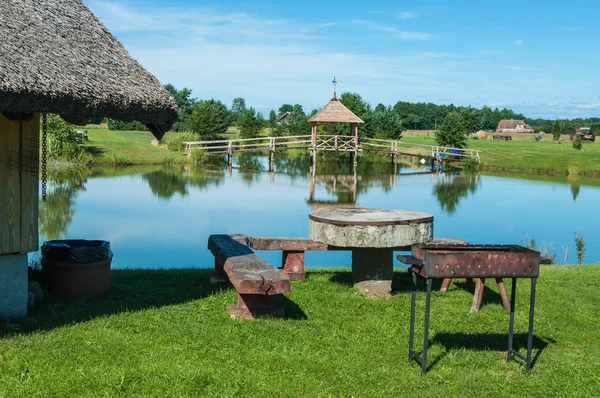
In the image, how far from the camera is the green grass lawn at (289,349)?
4.94 metres

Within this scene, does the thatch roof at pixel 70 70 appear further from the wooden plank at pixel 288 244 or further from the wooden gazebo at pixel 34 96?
the wooden plank at pixel 288 244

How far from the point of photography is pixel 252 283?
636 centimetres

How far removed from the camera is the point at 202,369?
16.9ft

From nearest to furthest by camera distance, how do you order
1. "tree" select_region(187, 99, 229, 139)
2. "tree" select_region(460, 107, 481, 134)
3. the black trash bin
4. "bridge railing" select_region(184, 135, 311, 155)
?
the black trash bin < "bridge railing" select_region(184, 135, 311, 155) < "tree" select_region(187, 99, 229, 139) < "tree" select_region(460, 107, 481, 134)

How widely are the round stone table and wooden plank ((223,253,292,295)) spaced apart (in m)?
1.07

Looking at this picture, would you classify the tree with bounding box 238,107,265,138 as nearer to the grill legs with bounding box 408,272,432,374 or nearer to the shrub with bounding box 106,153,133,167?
the shrub with bounding box 106,153,133,167

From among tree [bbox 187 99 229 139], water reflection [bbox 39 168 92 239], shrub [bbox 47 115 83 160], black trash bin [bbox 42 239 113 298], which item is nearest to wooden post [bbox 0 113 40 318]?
black trash bin [bbox 42 239 113 298]

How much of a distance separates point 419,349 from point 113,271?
514 cm

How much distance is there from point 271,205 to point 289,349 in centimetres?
1692

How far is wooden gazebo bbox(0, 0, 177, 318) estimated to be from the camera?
6020 mm

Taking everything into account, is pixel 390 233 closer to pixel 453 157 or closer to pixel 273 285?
pixel 273 285

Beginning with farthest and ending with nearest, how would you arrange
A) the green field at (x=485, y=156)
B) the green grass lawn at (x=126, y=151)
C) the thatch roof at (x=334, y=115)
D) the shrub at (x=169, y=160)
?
the thatch roof at (x=334, y=115) → the shrub at (x=169, y=160) → the green field at (x=485, y=156) → the green grass lawn at (x=126, y=151)

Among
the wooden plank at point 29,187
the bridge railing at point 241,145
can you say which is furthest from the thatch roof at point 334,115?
the wooden plank at point 29,187

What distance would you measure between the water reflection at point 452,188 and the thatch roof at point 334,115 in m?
5.96
